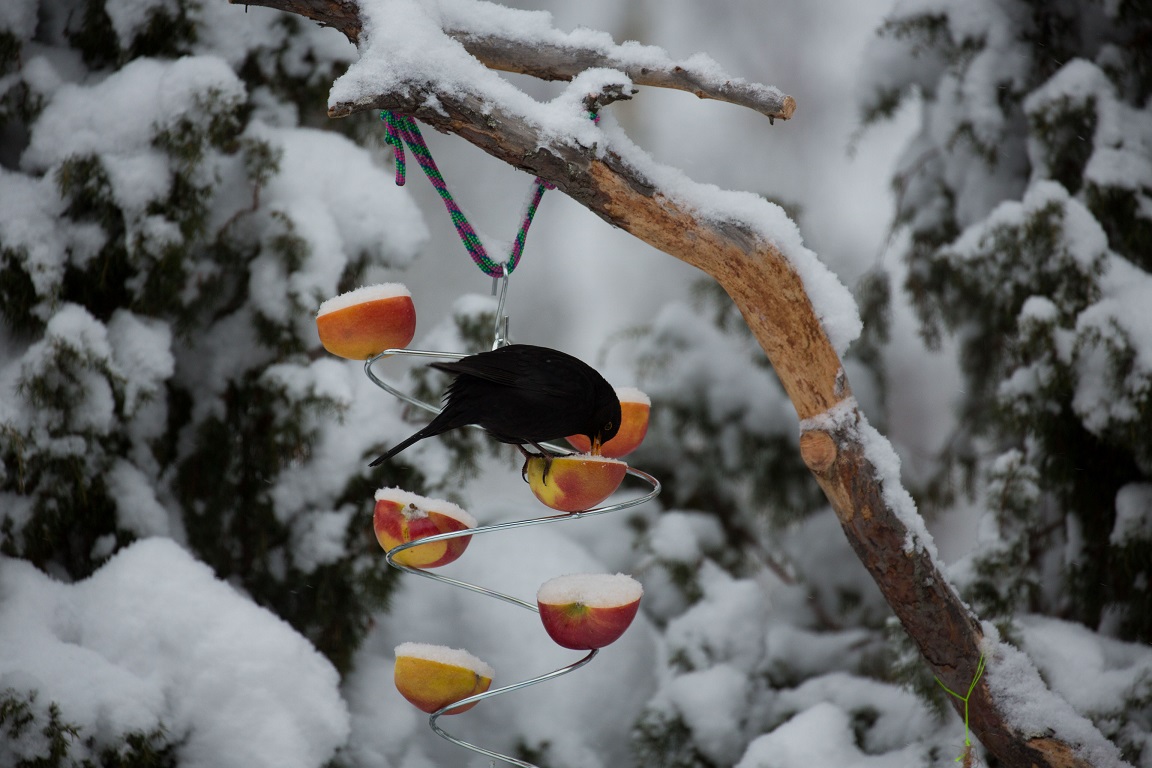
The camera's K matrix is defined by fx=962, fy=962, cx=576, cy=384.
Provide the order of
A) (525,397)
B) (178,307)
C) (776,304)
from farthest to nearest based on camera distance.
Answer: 1. (178,307)
2. (776,304)
3. (525,397)

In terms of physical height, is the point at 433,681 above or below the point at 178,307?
above

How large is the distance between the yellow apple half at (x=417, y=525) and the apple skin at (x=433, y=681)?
0.32 feet

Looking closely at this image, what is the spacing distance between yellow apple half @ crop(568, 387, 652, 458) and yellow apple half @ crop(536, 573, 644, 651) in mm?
158

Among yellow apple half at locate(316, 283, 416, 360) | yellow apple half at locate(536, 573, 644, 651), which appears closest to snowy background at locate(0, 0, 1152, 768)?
yellow apple half at locate(316, 283, 416, 360)

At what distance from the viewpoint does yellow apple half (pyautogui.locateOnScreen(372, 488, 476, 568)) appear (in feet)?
3.08

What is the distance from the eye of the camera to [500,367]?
853 mm

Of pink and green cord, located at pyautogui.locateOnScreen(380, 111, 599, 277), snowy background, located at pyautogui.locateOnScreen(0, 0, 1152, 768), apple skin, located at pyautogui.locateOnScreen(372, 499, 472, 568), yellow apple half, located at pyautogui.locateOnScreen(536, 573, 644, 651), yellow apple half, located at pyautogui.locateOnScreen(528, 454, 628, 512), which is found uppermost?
pink and green cord, located at pyautogui.locateOnScreen(380, 111, 599, 277)

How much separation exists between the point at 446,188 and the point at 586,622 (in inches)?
16.9

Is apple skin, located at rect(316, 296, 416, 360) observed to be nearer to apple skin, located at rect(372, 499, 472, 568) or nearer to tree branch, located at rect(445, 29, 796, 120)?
apple skin, located at rect(372, 499, 472, 568)

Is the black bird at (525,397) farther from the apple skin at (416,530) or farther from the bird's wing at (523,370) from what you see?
the apple skin at (416,530)

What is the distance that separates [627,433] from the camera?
1033mm

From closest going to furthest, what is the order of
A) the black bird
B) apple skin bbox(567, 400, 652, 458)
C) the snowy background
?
the black bird, apple skin bbox(567, 400, 652, 458), the snowy background

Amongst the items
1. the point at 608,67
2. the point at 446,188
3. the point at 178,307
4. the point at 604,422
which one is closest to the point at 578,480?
the point at 604,422

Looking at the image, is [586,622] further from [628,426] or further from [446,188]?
[446,188]
